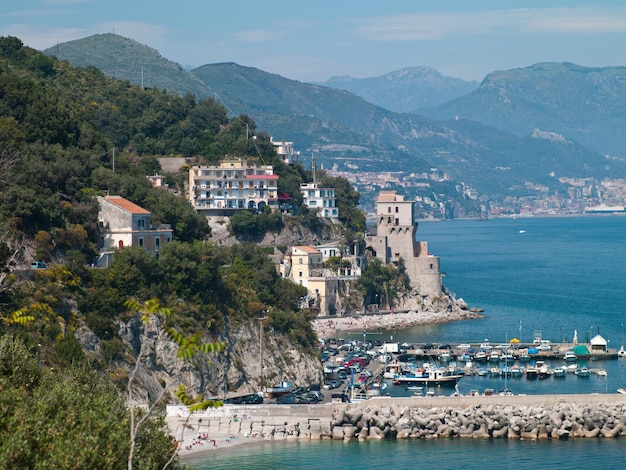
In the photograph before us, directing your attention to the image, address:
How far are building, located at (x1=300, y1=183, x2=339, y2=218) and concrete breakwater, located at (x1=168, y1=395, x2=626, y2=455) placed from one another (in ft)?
135

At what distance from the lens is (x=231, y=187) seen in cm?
7819

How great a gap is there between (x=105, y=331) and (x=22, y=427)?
990 inches

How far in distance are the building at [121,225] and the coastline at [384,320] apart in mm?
17046

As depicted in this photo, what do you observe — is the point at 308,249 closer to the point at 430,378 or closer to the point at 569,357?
the point at 569,357

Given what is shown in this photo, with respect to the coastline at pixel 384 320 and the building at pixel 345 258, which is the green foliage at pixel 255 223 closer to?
the building at pixel 345 258

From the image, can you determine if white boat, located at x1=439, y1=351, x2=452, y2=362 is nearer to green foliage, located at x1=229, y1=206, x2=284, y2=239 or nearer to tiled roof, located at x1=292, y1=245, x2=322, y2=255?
tiled roof, located at x1=292, y1=245, x2=322, y2=255

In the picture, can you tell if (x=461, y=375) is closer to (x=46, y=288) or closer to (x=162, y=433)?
(x=46, y=288)

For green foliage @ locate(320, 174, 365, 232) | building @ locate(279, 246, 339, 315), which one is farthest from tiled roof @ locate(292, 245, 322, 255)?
green foliage @ locate(320, 174, 365, 232)

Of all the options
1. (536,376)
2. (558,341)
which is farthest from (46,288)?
(558,341)

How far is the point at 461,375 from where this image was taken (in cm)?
5838

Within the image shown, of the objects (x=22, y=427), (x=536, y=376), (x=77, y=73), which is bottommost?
(x=536, y=376)

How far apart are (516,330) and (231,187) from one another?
56.5 feet

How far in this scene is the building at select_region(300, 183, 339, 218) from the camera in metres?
86.0

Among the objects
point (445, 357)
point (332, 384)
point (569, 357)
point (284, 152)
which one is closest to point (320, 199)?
point (284, 152)
